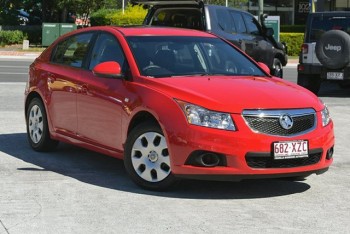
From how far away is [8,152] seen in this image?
28.2ft

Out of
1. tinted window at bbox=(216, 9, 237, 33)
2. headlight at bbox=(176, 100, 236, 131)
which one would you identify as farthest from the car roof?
tinted window at bbox=(216, 9, 237, 33)

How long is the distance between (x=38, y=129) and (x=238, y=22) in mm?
8452

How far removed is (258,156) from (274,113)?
1.30 ft

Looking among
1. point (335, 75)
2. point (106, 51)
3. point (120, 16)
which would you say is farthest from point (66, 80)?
point (120, 16)

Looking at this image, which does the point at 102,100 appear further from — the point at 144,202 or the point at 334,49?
the point at 334,49

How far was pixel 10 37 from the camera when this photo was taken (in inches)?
1481

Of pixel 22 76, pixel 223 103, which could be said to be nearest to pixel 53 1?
pixel 22 76

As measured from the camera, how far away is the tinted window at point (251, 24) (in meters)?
16.7

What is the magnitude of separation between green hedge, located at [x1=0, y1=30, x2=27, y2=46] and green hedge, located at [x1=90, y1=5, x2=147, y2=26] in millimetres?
3924

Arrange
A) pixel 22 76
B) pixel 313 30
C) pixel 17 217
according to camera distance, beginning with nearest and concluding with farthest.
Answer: pixel 17 217
pixel 313 30
pixel 22 76

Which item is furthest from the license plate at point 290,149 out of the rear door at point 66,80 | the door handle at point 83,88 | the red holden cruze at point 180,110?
the rear door at point 66,80

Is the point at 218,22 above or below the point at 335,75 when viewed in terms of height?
above

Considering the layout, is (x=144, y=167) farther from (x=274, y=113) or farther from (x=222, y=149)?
(x=274, y=113)

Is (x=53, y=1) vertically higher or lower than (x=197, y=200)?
higher
